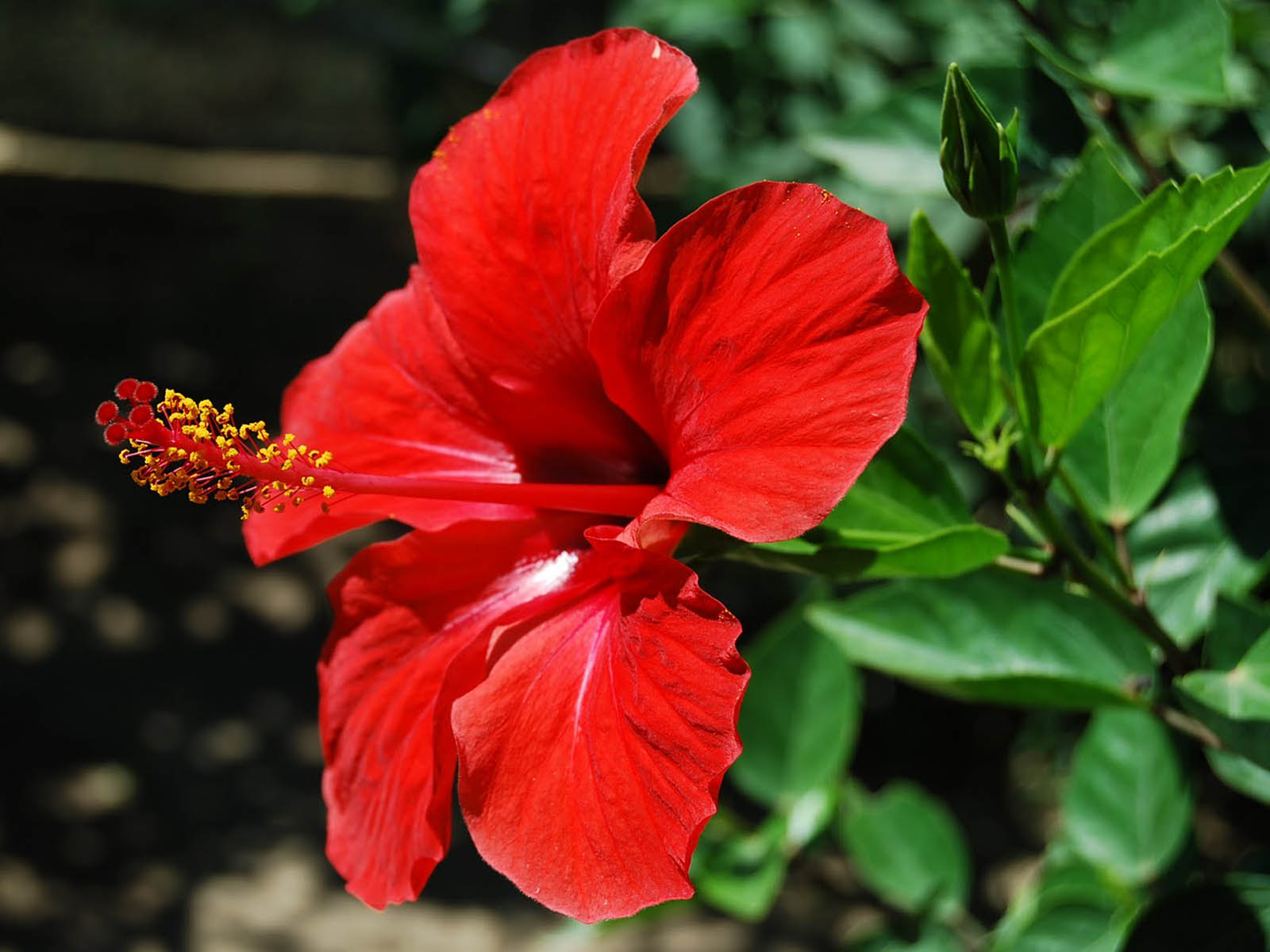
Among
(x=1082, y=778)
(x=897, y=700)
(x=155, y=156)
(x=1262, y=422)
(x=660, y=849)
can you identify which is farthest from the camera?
(x=155, y=156)

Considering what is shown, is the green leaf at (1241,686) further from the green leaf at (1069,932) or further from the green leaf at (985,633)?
the green leaf at (1069,932)

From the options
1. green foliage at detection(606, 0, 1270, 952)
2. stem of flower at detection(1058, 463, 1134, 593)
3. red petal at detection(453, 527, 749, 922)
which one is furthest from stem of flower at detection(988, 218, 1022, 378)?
red petal at detection(453, 527, 749, 922)

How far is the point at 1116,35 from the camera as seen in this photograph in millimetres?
1288

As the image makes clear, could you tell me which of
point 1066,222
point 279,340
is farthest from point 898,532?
point 279,340

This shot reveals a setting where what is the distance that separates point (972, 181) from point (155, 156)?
6519 millimetres

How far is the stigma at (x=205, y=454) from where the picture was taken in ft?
3.39

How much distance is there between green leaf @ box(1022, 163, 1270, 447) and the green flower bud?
0.32 feet

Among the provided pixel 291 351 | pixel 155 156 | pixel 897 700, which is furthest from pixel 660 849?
pixel 155 156

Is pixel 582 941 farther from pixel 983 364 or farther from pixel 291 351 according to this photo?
pixel 291 351

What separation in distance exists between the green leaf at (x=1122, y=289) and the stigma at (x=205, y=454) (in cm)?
63

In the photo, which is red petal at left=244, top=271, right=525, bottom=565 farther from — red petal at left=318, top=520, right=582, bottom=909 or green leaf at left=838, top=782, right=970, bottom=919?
green leaf at left=838, top=782, right=970, bottom=919

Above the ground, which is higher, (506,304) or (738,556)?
(506,304)

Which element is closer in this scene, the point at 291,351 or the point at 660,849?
the point at 660,849

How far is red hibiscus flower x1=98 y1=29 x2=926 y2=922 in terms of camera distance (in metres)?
0.88
